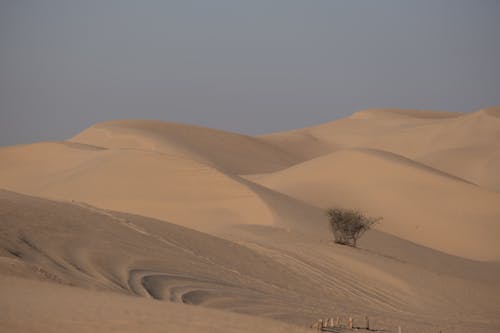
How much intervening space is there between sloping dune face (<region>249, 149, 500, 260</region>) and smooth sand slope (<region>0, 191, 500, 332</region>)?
441 inches

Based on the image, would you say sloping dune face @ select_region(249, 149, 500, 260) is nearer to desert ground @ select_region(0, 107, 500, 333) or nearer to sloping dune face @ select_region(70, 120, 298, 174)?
desert ground @ select_region(0, 107, 500, 333)

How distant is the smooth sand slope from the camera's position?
10.1 metres

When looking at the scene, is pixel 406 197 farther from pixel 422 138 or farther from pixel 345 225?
pixel 422 138

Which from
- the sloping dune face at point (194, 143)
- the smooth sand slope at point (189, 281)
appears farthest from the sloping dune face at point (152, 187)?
the sloping dune face at point (194, 143)

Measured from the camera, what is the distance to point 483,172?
188 ft

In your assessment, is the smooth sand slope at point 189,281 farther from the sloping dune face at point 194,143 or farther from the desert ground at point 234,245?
the sloping dune face at point 194,143

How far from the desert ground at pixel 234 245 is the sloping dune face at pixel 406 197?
0.10 metres

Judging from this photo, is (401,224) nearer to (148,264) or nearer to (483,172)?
(148,264)

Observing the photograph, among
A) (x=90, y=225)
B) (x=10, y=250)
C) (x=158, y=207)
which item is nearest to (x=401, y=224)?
(x=158, y=207)

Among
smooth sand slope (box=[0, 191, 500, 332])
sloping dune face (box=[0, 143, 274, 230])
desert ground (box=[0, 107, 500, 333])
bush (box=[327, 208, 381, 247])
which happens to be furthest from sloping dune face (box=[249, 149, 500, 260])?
smooth sand slope (box=[0, 191, 500, 332])

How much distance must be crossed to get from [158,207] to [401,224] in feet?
33.9

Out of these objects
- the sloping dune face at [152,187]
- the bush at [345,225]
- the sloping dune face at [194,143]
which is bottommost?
the bush at [345,225]

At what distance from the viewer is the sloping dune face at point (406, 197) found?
3384cm

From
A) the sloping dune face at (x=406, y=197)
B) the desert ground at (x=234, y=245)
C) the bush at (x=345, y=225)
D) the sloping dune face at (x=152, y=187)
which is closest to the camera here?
the desert ground at (x=234, y=245)
